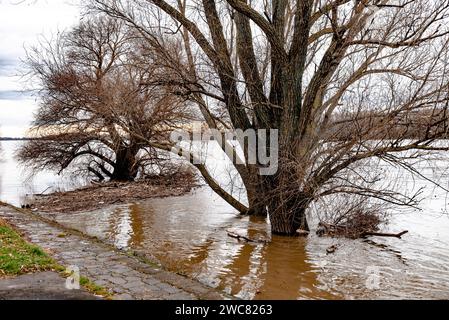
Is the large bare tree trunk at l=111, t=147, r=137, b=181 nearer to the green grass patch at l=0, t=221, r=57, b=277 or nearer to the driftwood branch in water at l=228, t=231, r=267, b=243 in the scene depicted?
the driftwood branch in water at l=228, t=231, r=267, b=243

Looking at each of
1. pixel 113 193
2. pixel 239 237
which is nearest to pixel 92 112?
pixel 113 193

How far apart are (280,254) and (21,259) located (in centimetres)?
465

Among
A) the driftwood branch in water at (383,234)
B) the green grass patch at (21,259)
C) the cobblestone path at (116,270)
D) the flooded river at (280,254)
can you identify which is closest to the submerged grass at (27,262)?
the green grass patch at (21,259)

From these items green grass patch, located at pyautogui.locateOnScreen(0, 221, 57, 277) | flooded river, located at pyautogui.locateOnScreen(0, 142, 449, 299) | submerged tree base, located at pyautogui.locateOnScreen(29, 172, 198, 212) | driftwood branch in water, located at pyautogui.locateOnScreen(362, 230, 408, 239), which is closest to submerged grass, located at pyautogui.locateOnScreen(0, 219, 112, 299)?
green grass patch, located at pyautogui.locateOnScreen(0, 221, 57, 277)

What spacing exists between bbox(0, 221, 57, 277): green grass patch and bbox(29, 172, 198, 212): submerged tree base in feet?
22.4

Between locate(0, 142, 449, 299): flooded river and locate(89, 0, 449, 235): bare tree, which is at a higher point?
locate(89, 0, 449, 235): bare tree

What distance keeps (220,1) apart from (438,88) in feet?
17.7

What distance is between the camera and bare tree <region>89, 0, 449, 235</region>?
8.02 m

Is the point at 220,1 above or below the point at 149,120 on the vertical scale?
above

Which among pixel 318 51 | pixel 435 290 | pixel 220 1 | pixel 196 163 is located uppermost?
pixel 220 1

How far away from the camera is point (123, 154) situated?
21.1 m

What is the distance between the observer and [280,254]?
27.4 ft
